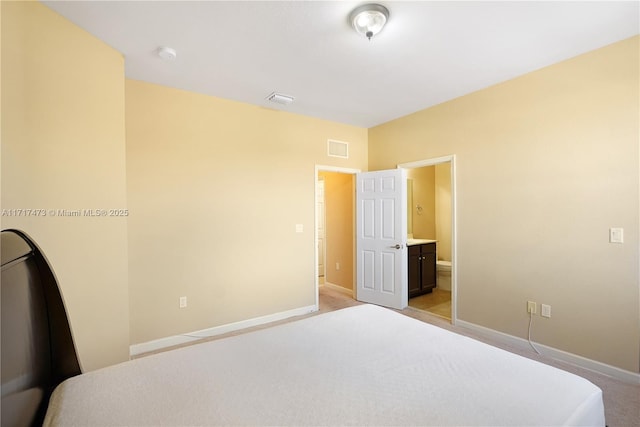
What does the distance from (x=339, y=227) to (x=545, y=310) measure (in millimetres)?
2931

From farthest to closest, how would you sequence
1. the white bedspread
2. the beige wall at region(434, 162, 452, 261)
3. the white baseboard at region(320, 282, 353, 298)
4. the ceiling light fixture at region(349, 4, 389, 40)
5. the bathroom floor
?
1. the beige wall at region(434, 162, 452, 261)
2. the white baseboard at region(320, 282, 353, 298)
3. the bathroom floor
4. the ceiling light fixture at region(349, 4, 389, 40)
5. the white bedspread

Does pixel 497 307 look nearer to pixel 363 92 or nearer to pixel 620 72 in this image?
pixel 620 72

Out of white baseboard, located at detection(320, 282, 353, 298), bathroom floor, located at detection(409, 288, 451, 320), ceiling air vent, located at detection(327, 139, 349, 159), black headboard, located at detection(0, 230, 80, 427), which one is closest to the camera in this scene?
black headboard, located at detection(0, 230, 80, 427)

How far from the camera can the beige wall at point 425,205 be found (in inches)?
A: 205

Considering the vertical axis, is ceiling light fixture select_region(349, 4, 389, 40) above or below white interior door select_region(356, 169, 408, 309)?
above

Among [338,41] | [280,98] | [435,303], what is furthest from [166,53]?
[435,303]

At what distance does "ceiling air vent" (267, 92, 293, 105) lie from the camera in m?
3.14

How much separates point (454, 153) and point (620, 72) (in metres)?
1.41

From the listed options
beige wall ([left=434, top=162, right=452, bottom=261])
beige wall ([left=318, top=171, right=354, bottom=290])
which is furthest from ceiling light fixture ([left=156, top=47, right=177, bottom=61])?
beige wall ([left=434, top=162, right=452, bottom=261])

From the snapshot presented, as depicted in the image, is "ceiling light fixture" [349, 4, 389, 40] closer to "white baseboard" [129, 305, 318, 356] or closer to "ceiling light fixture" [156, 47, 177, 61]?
"ceiling light fixture" [156, 47, 177, 61]

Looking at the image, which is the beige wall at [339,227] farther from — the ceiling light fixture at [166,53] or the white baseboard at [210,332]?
the ceiling light fixture at [166,53]

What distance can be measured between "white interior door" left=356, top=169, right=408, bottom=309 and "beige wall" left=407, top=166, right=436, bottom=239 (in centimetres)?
140

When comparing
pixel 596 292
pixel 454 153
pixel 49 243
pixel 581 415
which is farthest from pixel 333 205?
pixel 581 415

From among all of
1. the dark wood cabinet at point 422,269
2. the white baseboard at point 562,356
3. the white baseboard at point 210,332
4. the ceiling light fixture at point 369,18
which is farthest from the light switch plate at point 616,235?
the white baseboard at point 210,332
